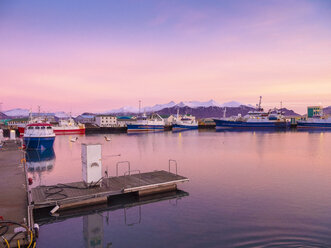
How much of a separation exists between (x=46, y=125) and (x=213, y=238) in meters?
35.9

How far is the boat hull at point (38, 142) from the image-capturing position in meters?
38.7

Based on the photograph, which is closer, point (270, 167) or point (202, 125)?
point (270, 167)

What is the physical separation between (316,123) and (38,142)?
12553cm

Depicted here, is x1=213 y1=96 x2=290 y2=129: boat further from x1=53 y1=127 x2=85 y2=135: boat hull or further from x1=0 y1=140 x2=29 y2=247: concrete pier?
x1=0 y1=140 x2=29 y2=247: concrete pier

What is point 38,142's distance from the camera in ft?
128

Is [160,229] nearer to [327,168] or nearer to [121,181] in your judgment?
[121,181]

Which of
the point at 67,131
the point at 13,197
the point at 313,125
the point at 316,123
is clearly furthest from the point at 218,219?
the point at 313,125

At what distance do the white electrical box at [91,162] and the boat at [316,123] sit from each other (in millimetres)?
133891

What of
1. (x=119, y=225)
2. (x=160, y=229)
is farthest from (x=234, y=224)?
(x=119, y=225)

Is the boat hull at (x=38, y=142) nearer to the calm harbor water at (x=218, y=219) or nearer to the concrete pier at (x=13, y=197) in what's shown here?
the calm harbor water at (x=218, y=219)

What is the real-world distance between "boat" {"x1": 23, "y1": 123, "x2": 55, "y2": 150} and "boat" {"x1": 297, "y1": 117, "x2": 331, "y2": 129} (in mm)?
122619

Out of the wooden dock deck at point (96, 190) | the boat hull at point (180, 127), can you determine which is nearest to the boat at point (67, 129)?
the boat hull at point (180, 127)

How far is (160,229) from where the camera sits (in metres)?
11.9

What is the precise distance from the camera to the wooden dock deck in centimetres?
1303
